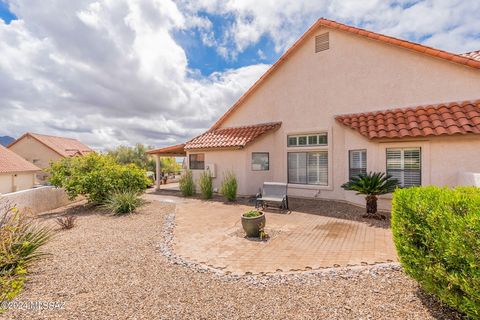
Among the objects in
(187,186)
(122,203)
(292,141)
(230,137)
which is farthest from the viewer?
(187,186)

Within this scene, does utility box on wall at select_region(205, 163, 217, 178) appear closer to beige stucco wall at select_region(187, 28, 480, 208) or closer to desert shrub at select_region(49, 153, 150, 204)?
beige stucco wall at select_region(187, 28, 480, 208)

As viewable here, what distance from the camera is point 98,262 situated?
5.46 meters

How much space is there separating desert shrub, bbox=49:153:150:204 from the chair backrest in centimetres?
665

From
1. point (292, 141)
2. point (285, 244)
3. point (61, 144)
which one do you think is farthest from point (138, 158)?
point (285, 244)

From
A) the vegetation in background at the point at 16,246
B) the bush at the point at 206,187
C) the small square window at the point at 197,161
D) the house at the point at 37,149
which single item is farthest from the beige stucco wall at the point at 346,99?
the house at the point at 37,149

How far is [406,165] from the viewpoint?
32.1 feet

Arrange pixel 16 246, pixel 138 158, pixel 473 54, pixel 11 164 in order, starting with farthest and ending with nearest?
pixel 138 158 < pixel 11 164 < pixel 473 54 < pixel 16 246

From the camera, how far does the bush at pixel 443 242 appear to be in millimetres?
2541

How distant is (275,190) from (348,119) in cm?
528

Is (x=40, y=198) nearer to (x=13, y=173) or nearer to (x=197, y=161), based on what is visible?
(x=197, y=161)

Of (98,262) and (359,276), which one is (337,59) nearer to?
(359,276)

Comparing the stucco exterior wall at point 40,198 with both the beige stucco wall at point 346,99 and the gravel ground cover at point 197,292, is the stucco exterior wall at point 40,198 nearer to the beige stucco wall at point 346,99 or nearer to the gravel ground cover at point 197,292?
the gravel ground cover at point 197,292

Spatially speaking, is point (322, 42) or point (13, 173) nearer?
point (322, 42)

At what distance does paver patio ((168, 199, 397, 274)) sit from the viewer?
5.22m
